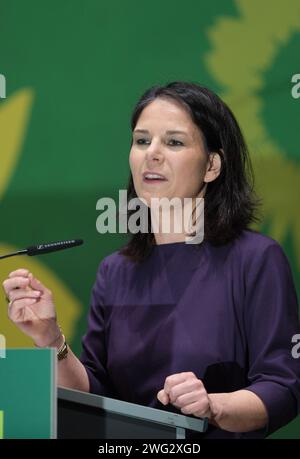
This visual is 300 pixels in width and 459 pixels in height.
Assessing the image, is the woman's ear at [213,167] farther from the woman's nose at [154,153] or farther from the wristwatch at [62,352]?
the wristwatch at [62,352]

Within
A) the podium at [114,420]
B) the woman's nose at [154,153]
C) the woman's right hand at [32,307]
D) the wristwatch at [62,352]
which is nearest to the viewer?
the podium at [114,420]

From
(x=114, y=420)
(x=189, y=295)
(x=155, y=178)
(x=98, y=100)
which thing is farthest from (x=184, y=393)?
(x=98, y=100)

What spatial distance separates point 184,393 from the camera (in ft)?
3.73

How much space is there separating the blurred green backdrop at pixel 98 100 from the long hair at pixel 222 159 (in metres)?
0.36

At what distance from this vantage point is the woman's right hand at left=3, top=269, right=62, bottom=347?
136 centimetres

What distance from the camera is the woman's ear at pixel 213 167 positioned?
1681mm

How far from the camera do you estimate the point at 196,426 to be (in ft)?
3.67

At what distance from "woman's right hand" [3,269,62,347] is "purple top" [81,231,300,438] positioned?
18 centimetres

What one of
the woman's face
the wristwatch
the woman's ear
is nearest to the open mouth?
the woman's face

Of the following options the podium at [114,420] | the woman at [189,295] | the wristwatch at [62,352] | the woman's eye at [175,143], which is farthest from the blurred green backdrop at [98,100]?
the podium at [114,420]

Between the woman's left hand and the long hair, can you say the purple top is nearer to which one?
the long hair

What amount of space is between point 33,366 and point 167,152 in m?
0.72

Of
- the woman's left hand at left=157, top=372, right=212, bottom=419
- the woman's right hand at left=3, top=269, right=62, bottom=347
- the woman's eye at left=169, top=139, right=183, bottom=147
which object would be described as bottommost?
the woman's left hand at left=157, top=372, right=212, bottom=419

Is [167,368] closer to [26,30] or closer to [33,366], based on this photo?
[33,366]
